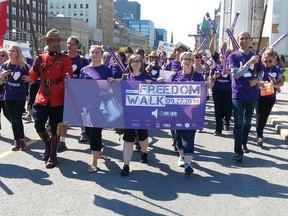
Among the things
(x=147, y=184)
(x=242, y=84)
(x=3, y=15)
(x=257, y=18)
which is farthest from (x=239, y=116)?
(x=257, y=18)

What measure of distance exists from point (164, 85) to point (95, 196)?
2023 millimetres

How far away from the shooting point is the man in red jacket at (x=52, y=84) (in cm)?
623

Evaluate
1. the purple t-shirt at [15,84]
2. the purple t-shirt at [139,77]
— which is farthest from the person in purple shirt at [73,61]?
the purple t-shirt at [139,77]

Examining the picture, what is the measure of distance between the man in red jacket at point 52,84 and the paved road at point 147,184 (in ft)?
2.07

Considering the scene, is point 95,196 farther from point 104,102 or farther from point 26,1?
point 26,1

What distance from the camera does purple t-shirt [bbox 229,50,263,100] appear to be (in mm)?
6723

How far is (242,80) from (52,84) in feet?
10.3

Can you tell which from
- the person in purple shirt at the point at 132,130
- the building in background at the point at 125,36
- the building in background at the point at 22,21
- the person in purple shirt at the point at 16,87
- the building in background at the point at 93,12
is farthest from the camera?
the building in background at the point at 125,36

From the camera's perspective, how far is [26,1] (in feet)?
21.7

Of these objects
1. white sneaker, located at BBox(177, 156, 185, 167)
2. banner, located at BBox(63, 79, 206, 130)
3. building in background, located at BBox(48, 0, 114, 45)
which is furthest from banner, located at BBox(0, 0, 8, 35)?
building in background, located at BBox(48, 0, 114, 45)

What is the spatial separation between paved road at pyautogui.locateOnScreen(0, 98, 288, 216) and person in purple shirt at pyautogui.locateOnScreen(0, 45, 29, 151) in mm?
552

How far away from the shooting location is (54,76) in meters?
6.29

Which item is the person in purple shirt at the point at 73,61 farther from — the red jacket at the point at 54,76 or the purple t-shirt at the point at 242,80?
the purple t-shirt at the point at 242,80

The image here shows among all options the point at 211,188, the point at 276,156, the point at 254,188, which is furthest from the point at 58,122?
the point at 276,156
